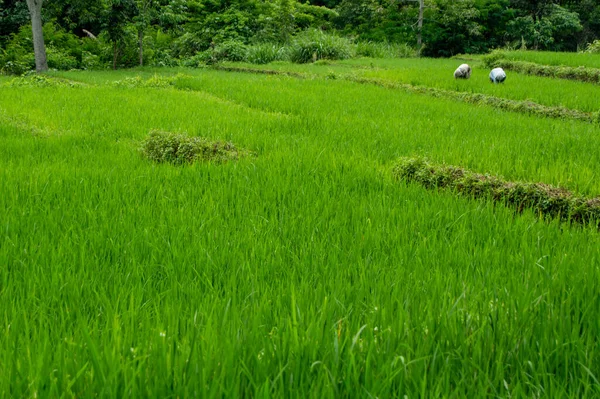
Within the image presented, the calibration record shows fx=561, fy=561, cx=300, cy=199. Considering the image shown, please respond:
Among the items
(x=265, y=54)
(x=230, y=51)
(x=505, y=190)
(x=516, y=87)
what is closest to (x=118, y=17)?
(x=230, y=51)

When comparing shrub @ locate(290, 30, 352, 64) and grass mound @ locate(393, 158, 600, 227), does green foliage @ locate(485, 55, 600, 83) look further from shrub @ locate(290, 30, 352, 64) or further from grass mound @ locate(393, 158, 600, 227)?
grass mound @ locate(393, 158, 600, 227)

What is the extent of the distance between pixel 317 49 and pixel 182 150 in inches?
598

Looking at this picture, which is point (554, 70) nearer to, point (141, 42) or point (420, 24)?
point (141, 42)

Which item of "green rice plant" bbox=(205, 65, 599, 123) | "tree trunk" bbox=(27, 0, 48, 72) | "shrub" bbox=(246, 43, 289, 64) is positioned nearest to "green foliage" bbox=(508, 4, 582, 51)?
"shrub" bbox=(246, 43, 289, 64)

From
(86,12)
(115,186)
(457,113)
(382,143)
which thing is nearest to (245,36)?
(86,12)

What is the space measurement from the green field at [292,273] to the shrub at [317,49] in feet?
46.7

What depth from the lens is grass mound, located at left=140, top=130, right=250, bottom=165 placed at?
177 inches

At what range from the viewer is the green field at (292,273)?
1290mm

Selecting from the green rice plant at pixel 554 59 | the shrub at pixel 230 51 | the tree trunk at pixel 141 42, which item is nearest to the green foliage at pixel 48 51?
the tree trunk at pixel 141 42

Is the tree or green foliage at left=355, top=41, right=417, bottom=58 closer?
the tree

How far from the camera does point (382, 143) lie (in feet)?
17.1

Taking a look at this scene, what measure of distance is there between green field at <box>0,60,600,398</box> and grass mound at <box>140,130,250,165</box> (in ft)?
0.41

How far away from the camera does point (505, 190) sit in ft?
11.8

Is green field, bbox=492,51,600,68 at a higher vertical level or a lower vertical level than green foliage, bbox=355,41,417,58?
lower
